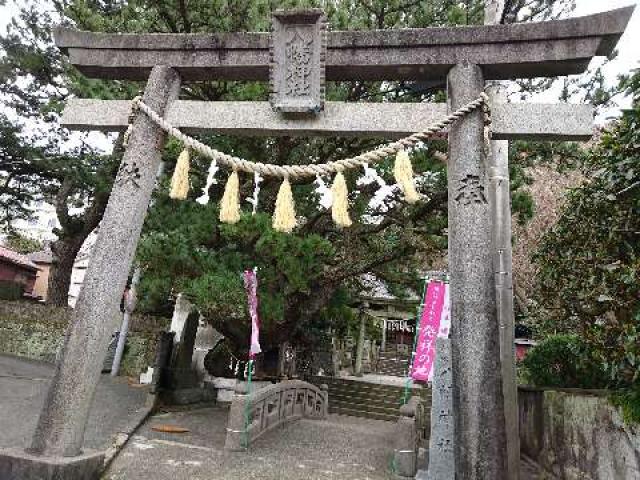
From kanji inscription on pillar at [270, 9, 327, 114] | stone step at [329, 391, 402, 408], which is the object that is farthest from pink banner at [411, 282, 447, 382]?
stone step at [329, 391, 402, 408]

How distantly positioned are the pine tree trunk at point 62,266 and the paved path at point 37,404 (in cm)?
368

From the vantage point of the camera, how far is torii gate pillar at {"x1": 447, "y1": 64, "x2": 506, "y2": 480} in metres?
3.78

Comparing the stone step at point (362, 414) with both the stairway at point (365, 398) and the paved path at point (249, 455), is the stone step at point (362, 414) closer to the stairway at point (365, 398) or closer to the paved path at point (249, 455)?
the stairway at point (365, 398)

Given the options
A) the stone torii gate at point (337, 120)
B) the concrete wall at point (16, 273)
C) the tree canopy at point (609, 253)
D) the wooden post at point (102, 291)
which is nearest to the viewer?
the tree canopy at point (609, 253)

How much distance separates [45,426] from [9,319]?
46.4ft

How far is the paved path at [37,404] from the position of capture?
285 inches

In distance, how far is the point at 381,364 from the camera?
28141 millimetres

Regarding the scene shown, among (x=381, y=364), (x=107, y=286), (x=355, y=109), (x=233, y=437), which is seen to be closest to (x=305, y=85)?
(x=355, y=109)

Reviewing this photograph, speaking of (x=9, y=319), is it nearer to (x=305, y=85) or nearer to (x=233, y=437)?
(x=233, y=437)

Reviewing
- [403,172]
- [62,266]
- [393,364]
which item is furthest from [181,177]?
[393,364]

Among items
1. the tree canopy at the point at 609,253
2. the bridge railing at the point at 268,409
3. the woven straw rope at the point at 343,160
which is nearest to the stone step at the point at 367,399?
the bridge railing at the point at 268,409

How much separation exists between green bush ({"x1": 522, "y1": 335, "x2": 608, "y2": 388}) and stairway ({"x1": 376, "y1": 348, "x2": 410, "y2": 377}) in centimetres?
1884

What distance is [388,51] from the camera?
492 cm

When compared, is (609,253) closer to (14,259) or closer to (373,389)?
(373,389)
